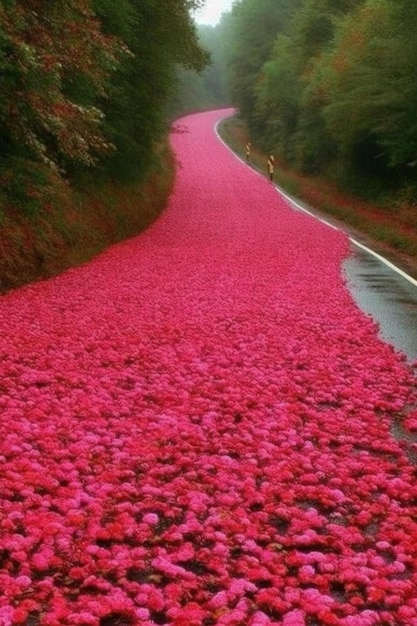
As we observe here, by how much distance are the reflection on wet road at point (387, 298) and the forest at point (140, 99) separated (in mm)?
6421

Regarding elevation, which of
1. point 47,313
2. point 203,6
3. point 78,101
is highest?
point 203,6

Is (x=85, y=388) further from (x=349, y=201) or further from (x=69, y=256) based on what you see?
(x=349, y=201)

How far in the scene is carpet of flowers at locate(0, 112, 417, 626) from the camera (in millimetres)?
4375

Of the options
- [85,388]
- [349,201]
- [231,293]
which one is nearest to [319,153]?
[349,201]

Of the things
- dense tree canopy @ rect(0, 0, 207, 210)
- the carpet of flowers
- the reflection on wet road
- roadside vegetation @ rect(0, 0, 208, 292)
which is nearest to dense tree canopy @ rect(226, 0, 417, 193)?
roadside vegetation @ rect(0, 0, 208, 292)

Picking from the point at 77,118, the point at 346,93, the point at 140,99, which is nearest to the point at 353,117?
the point at 346,93

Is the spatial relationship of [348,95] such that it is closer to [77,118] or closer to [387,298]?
[387,298]

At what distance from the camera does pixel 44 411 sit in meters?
7.39

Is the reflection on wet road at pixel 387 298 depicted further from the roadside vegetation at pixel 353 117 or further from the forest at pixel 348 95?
the forest at pixel 348 95

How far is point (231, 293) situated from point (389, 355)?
15.9 ft

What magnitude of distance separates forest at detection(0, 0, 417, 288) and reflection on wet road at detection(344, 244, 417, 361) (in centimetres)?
642

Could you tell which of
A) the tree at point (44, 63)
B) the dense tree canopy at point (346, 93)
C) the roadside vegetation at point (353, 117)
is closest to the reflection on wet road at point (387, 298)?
the roadside vegetation at point (353, 117)

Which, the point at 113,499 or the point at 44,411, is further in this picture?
the point at 44,411

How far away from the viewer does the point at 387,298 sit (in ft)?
48.0
